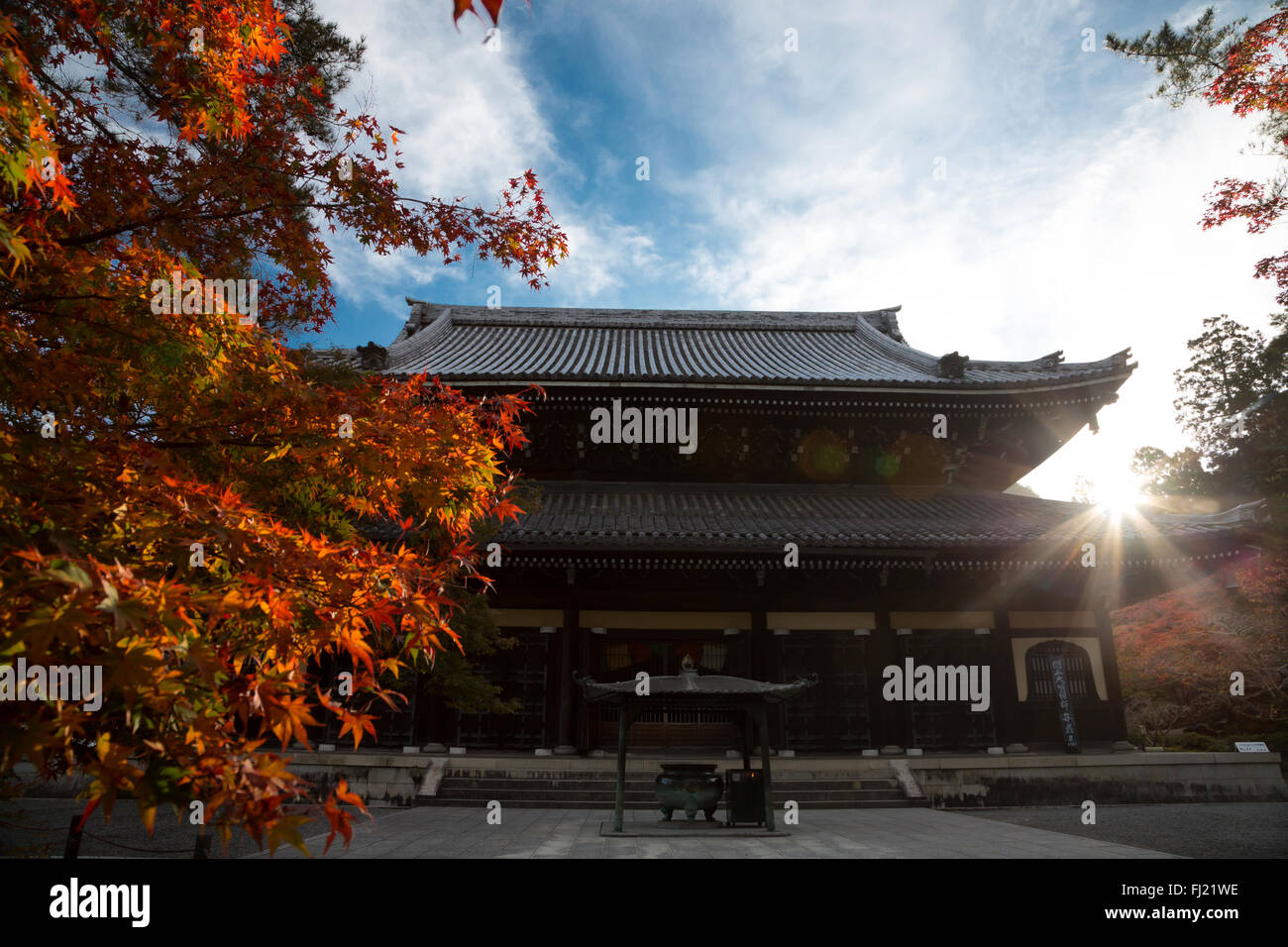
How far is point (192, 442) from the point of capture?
4238 millimetres

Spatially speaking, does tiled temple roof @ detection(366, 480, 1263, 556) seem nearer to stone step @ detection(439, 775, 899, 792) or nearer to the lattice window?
the lattice window

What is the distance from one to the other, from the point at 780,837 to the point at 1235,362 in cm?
4595

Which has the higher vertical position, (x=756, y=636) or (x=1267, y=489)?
(x=1267, y=489)

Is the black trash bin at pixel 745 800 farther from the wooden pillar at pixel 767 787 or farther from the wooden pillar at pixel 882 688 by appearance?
the wooden pillar at pixel 882 688

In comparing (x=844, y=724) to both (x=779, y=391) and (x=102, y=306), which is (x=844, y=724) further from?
(x=102, y=306)

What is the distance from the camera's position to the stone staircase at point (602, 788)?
11.3 meters

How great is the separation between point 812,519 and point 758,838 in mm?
6421

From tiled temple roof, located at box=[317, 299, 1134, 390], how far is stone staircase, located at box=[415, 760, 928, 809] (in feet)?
24.7

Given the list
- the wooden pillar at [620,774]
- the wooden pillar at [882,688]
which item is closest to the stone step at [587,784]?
the wooden pillar at [882,688]

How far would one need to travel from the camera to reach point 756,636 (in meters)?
13.2

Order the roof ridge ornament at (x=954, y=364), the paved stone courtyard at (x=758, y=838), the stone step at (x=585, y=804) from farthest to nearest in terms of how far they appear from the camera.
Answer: the roof ridge ornament at (x=954, y=364)
the stone step at (x=585, y=804)
the paved stone courtyard at (x=758, y=838)

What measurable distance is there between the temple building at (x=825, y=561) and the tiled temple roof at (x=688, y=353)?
0.49 ft

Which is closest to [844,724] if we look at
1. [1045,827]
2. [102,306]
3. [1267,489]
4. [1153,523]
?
[1045,827]

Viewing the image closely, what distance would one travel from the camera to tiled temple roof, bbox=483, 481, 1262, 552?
1159cm
